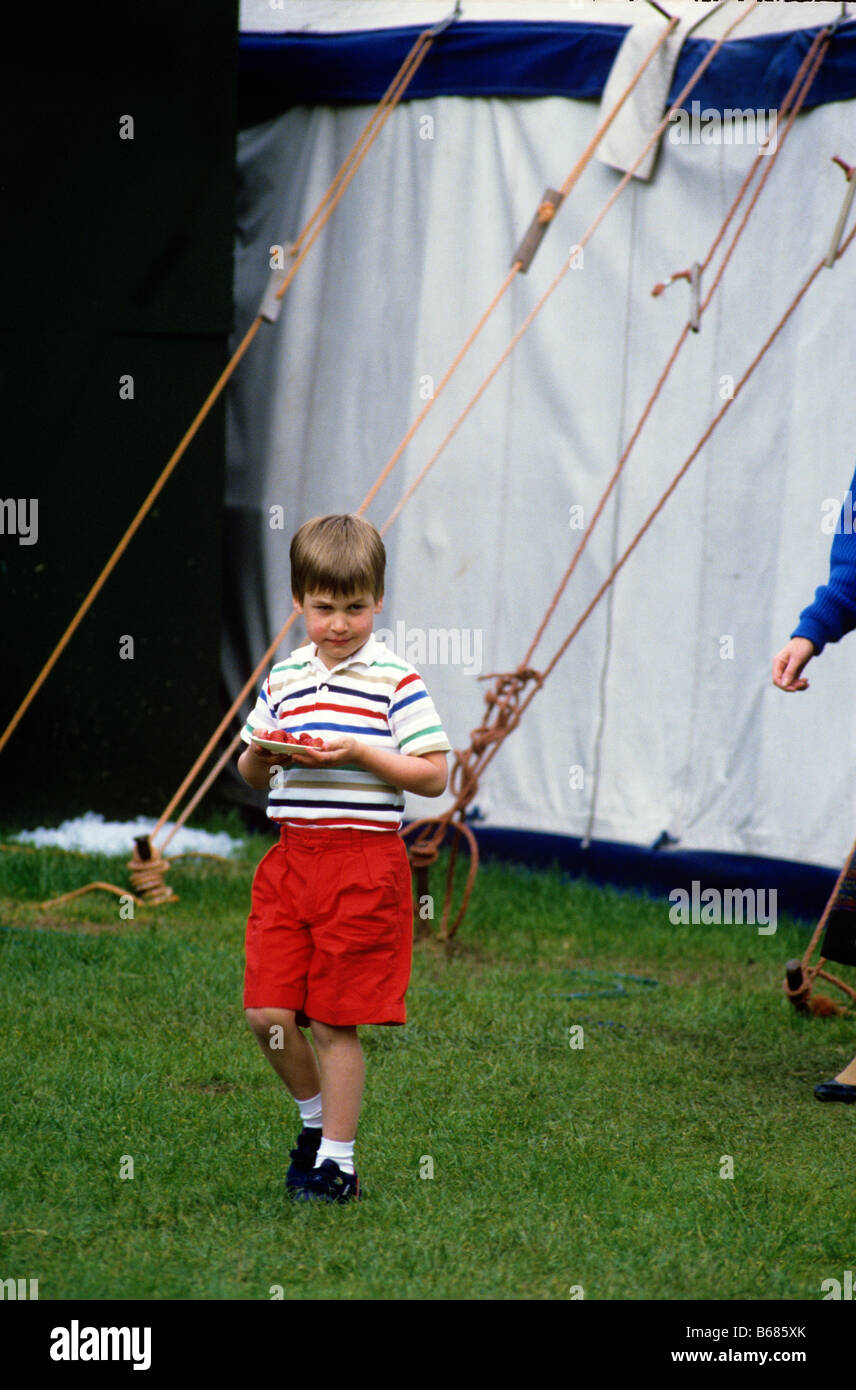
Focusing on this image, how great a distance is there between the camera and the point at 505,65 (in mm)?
5879

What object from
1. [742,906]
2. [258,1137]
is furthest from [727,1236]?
[742,906]

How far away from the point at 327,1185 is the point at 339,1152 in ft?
0.18

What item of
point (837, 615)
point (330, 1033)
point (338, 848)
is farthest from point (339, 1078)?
point (837, 615)

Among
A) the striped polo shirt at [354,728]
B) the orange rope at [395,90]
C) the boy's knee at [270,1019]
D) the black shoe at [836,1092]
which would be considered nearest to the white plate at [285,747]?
the striped polo shirt at [354,728]

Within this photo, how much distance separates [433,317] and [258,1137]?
365cm

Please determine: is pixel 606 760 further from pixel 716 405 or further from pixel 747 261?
pixel 747 261

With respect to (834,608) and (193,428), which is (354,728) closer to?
(834,608)

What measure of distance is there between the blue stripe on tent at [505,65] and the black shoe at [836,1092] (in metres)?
3.08

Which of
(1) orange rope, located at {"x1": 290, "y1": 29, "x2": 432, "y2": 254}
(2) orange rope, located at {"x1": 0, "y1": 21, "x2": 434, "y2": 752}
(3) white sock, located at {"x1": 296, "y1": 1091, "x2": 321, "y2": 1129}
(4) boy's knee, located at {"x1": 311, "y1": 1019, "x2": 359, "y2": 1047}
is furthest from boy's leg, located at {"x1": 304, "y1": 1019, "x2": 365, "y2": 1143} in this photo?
(1) orange rope, located at {"x1": 290, "y1": 29, "x2": 432, "y2": 254}

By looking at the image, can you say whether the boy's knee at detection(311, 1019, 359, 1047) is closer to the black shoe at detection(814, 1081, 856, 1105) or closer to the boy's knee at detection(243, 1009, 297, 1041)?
the boy's knee at detection(243, 1009, 297, 1041)

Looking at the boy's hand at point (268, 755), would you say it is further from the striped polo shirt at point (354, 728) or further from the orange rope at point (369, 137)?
the orange rope at point (369, 137)

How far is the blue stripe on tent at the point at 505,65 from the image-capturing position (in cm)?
530

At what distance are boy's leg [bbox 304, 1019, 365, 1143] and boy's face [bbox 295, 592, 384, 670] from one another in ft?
2.00

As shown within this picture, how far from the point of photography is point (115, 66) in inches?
234
